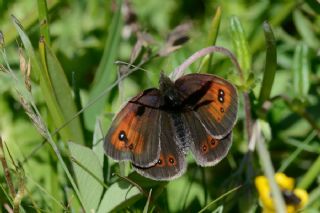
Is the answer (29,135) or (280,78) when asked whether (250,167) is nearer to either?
(280,78)

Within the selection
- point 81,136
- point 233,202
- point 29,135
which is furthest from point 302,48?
point 29,135

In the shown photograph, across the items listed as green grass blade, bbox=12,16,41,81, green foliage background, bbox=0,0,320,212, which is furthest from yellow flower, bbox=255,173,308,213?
green grass blade, bbox=12,16,41,81

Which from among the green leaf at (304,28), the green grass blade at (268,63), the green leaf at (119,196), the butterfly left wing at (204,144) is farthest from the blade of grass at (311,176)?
the green leaf at (304,28)

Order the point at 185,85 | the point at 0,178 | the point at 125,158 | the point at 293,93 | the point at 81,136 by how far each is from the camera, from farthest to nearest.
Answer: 1. the point at 293,93
2. the point at 0,178
3. the point at 81,136
4. the point at 185,85
5. the point at 125,158

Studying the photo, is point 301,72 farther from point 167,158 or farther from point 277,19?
point 167,158

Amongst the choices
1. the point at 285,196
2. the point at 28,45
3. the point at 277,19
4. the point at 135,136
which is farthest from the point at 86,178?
the point at 277,19

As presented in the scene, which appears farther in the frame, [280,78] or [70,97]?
[280,78]

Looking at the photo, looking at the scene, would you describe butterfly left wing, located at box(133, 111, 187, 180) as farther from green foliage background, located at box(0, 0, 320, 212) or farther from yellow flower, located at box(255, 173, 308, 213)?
yellow flower, located at box(255, 173, 308, 213)
